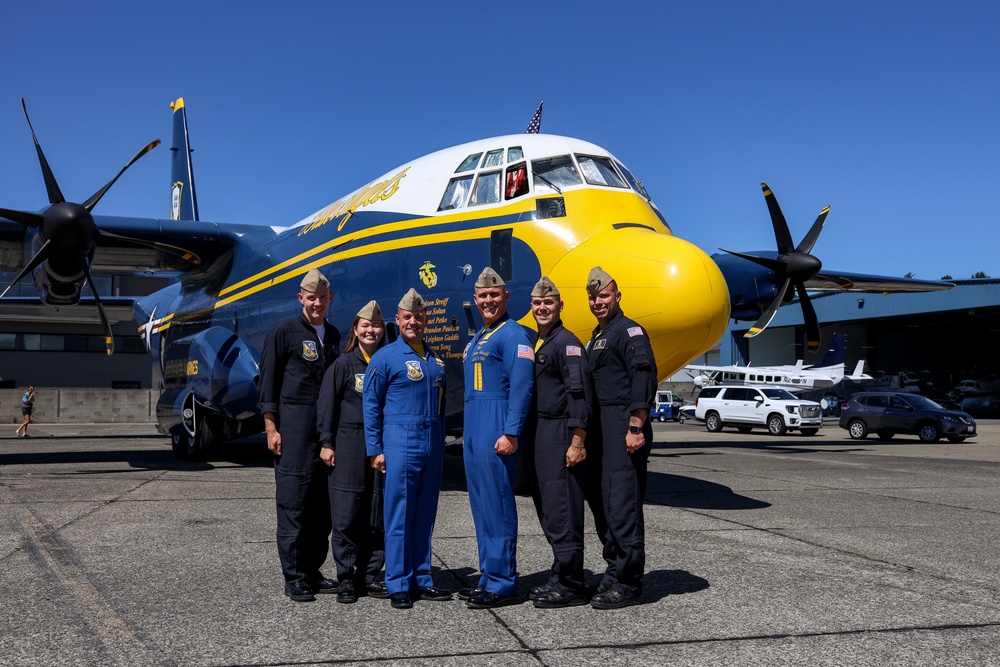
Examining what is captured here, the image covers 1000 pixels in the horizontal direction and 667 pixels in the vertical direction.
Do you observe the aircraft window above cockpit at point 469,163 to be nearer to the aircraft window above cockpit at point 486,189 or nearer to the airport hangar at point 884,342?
the aircraft window above cockpit at point 486,189

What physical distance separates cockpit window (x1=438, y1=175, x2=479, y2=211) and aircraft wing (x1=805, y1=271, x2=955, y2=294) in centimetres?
1159

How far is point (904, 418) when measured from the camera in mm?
24891

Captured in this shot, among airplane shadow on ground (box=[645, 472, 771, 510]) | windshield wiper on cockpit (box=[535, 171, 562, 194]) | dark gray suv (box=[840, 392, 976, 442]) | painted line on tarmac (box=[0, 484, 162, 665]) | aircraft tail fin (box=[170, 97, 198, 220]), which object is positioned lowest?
Result: airplane shadow on ground (box=[645, 472, 771, 510])

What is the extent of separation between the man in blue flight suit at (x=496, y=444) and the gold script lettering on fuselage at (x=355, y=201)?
605 cm

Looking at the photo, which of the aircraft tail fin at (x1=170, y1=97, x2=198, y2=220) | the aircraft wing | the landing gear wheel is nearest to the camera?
the aircraft wing

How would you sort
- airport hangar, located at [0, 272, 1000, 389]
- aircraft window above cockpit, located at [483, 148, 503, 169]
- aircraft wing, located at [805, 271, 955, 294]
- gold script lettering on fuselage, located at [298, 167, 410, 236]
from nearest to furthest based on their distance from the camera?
aircraft window above cockpit, located at [483, 148, 503, 169]
gold script lettering on fuselage, located at [298, 167, 410, 236]
aircraft wing, located at [805, 271, 955, 294]
airport hangar, located at [0, 272, 1000, 389]

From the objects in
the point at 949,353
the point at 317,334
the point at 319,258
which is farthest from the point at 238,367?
the point at 949,353

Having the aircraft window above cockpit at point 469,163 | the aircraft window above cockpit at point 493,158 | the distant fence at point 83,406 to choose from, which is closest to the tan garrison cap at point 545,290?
Answer: the aircraft window above cockpit at point 493,158

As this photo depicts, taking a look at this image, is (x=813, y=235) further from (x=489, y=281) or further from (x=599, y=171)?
(x=489, y=281)

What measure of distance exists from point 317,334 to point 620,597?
2687 mm

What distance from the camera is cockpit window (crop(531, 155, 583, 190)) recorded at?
934 cm

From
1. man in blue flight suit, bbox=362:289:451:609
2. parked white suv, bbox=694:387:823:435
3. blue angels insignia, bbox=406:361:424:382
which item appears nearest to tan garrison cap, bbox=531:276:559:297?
man in blue flight suit, bbox=362:289:451:609

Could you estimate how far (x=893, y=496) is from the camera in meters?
10.2

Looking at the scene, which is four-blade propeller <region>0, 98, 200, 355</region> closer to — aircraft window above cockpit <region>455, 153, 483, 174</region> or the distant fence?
aircraft window above cockpit <region>455, 153, 483, 174</region>
